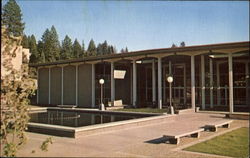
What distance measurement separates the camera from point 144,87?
34.6 meters

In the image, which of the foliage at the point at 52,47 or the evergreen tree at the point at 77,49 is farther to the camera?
the evergreen tree at the point at 77,49

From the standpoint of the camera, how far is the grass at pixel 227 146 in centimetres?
867

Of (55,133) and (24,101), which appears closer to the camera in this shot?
(24,101)

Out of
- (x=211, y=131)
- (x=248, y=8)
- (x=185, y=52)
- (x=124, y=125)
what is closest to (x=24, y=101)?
(x=248, y=8)

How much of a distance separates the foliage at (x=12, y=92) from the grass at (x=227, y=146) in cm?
602

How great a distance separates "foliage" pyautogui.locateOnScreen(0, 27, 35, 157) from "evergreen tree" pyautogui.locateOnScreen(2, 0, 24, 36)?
451 mm

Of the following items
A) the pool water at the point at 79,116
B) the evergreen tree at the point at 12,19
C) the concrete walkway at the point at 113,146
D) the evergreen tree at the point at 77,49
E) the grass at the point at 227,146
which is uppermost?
the evergreen tree at the point at 77,49

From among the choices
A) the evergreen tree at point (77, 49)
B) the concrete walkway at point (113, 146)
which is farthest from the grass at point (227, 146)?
the evergreen tree at point (77, 49)

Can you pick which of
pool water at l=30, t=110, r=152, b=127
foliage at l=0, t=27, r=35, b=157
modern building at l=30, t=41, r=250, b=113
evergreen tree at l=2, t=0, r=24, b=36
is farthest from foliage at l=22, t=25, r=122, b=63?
pool water at l=30, t=110, r=152, b=127

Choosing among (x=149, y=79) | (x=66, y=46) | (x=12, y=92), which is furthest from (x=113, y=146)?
(x=149, y=79)

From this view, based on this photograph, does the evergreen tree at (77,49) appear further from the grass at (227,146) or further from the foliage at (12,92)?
the foliage at (12,92)

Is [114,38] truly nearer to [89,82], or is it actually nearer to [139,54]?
[139,54]

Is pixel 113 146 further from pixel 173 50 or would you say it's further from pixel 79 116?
pixel 173 50

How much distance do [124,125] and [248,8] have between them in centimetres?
839
